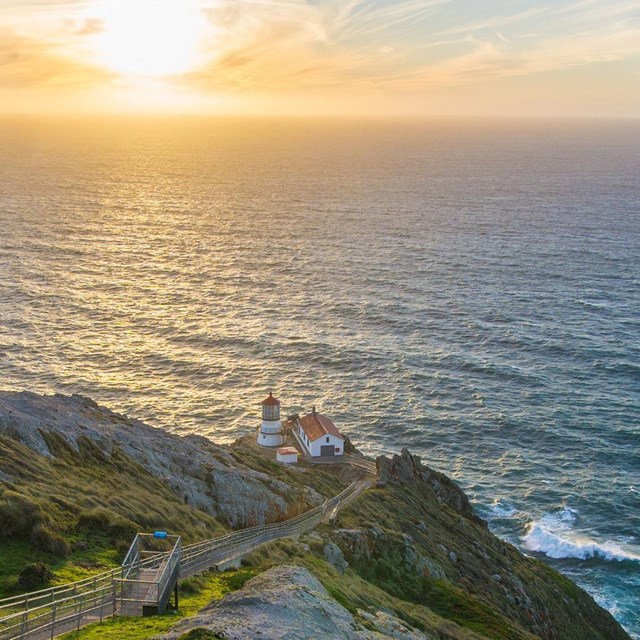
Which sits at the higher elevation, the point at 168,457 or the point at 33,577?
the point at 33,577

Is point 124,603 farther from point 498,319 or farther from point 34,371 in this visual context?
point 498,319

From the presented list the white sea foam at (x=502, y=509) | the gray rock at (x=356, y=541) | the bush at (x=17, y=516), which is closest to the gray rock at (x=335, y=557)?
the gray rock at (x=356, y=541)

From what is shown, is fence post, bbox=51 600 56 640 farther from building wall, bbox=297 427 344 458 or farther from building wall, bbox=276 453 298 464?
Answer: building wall, bbox=297 427 344 458

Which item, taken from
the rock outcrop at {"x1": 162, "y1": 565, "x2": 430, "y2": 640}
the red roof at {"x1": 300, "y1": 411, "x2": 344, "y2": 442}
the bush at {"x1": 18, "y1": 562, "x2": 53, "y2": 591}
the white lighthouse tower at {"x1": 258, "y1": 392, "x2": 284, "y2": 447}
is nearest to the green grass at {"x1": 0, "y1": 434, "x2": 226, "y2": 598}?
Answer: the bush at {"x1": 18, "y1": 562, "x2": 53, "y2": 591}

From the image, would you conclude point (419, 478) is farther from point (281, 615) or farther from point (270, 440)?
point (281, 615)

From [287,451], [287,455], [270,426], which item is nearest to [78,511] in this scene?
[287,455]

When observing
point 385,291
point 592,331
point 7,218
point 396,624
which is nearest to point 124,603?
point 396,624
